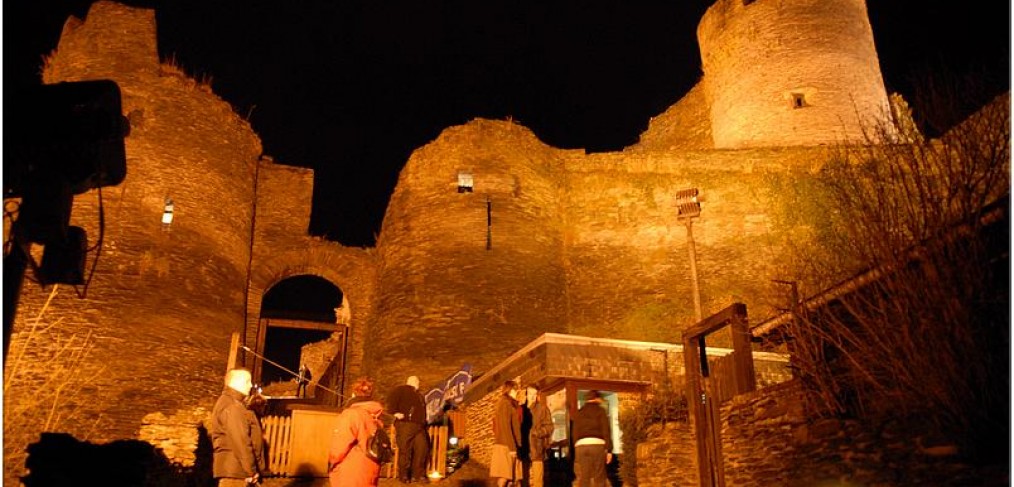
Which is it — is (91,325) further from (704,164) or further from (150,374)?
(704,164)

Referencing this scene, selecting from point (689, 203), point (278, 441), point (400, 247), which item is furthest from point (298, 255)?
point (278, 441)

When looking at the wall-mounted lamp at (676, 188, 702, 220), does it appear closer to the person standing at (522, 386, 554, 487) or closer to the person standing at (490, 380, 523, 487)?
the person standing at (522, 386, 554, 487)

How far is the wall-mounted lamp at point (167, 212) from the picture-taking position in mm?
20297

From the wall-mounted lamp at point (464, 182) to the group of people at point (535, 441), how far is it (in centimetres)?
1283

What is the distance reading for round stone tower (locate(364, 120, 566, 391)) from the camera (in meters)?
19.9

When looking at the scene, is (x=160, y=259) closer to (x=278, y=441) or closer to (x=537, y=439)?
(x=278, y=441)

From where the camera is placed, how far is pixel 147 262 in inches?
765

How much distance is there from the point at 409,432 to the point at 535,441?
165cm

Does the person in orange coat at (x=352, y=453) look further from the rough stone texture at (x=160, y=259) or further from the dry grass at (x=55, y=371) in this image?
the dry grass at (x=55, y=371)

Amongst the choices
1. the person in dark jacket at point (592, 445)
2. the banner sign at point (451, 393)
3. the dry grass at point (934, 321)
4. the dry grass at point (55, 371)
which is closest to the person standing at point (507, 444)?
the person in dark jacket at point (592, 445)

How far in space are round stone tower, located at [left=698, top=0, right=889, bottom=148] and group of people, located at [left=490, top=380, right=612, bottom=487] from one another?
1888 cm

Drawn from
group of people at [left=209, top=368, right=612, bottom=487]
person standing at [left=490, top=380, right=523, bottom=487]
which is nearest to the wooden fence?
group of people at [left=209, top=368, right=612, bottom=487]

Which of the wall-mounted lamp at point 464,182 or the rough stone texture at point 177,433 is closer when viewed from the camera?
the rough stone texture at point 177,433

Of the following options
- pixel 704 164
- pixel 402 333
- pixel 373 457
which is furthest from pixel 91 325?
pixel 704 164
